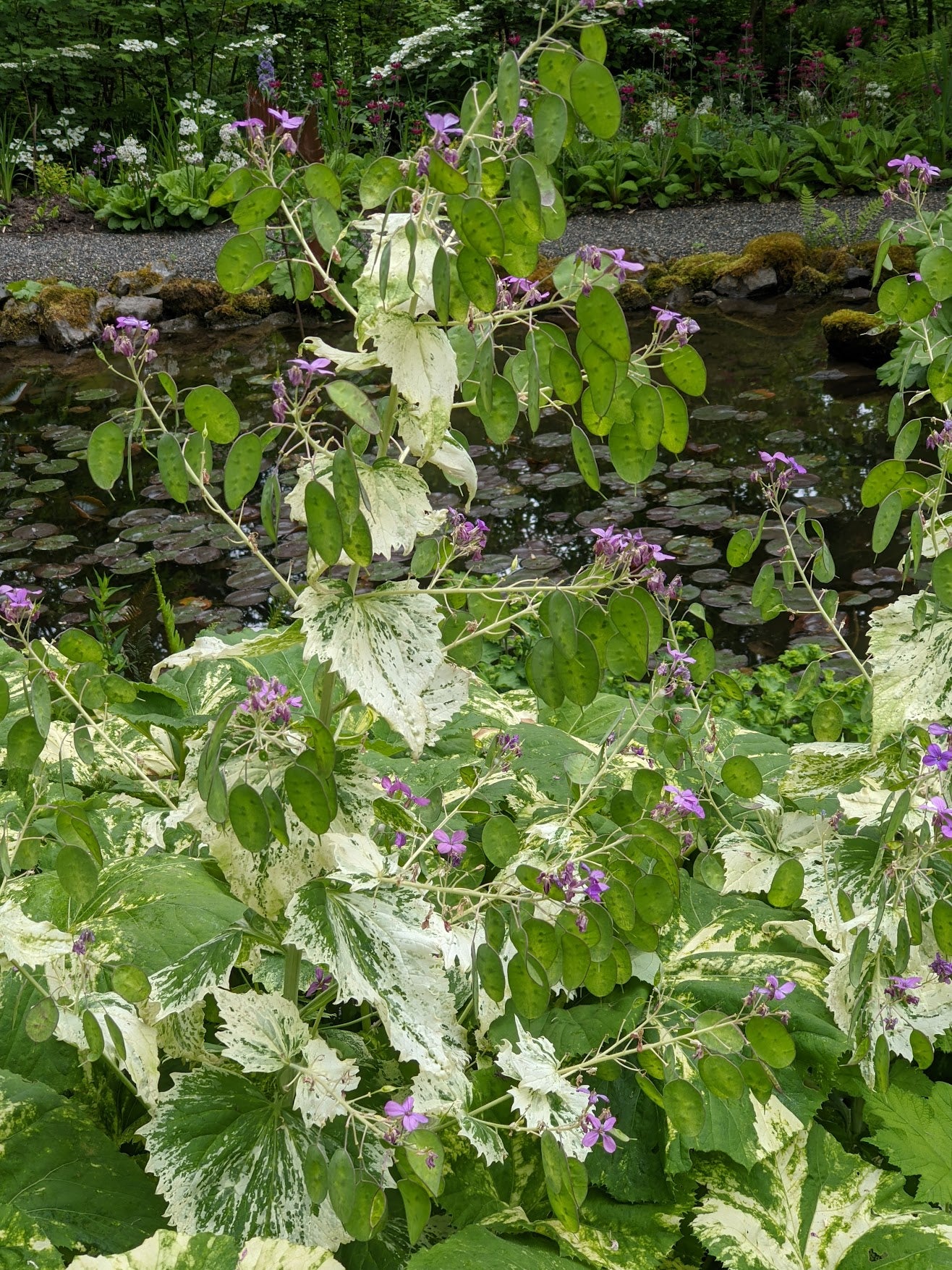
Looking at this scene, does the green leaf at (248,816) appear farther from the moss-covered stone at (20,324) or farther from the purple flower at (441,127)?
the moss-covered stone at (20,324)

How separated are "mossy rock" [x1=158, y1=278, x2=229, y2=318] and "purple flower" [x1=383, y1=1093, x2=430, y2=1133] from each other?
24.2 ft

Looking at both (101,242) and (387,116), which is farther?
(387,116)

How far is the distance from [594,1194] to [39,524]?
421 centimetres

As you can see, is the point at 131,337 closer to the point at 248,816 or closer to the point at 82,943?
the point at 248,816

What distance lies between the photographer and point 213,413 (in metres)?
1.05

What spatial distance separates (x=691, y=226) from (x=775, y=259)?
119 cm

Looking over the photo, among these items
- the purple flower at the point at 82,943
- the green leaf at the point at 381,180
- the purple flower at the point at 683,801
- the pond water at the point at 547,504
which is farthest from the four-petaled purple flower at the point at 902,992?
the pond water at the point at 547,504

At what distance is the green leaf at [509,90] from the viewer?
0.88 meters

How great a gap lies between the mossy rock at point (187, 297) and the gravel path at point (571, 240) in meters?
0.26

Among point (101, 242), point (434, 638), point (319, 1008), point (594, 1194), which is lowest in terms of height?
point (101, 242)

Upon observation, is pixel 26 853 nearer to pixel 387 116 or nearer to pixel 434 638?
pixel 434 638

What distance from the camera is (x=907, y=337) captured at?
470cm

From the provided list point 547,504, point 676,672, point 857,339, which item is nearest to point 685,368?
point 676,672

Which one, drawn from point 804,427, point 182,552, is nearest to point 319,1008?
point 182,552
